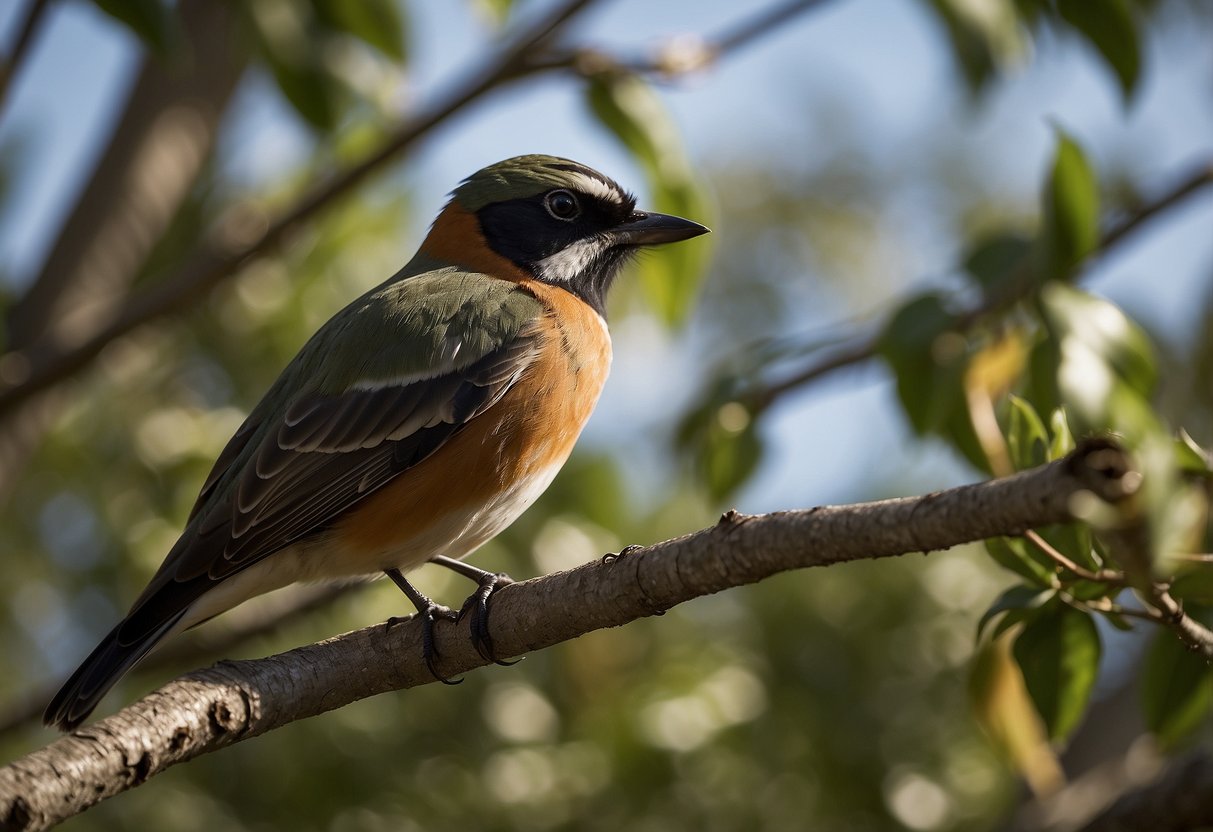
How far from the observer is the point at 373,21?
4727 mm

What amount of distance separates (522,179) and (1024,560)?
3415mm

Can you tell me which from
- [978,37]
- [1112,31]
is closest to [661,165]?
[978,37]

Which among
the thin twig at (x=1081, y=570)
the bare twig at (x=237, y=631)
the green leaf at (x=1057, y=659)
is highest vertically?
the thin twig at (x=1081, y=570)

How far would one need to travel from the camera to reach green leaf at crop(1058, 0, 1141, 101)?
412 centimetres

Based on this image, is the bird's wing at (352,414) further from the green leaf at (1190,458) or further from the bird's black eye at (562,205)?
the green leaf at (1190,458)

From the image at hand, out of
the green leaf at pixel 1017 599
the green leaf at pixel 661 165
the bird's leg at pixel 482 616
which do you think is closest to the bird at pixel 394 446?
the green leaf at pixel 661 165

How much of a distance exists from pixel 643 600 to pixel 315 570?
2017 millimetres

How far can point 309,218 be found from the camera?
4.94 metres

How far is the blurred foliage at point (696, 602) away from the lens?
10.9 ft

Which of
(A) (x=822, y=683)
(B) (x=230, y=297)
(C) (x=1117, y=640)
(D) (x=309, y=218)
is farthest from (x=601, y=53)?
(C) (x=1117, y=640)

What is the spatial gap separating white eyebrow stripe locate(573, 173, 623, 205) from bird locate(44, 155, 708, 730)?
40 cm

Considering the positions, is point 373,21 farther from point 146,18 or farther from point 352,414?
point 352,414

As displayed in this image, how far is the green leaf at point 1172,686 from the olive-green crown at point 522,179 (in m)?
3.21

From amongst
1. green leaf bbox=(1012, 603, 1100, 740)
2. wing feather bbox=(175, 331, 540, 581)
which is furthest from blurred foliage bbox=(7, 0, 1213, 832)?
wing feather bbox=(175, 331, 540, 581)
